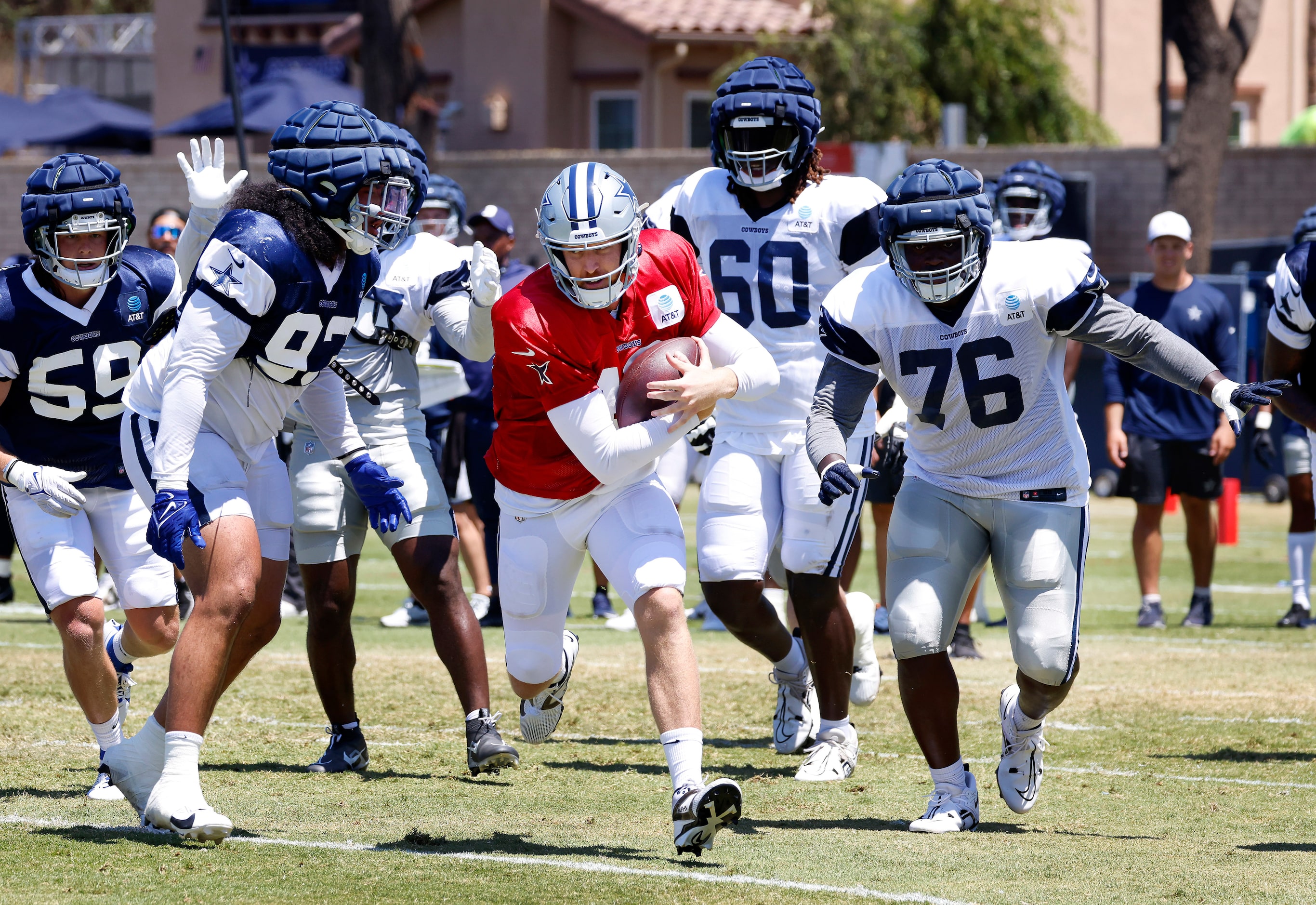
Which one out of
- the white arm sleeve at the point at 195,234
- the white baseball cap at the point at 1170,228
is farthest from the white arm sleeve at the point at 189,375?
the white baseball cap at the point at 1170,228

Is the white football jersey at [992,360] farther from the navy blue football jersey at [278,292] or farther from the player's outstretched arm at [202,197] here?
the player's outstretched arm at [202,197]

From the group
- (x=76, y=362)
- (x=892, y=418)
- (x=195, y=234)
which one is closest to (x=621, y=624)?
(x=892, y=418)

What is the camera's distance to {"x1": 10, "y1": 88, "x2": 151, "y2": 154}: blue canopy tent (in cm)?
2095

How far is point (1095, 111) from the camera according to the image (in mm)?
27016

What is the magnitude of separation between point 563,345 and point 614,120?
76.7ft

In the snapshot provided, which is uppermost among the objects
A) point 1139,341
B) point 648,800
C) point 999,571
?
point 1139,341

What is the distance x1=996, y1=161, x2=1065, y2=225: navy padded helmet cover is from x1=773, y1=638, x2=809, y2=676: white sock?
3785 millimetres

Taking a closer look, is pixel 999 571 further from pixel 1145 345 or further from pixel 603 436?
pixel 603 436

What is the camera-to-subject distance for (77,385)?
18.5 ft

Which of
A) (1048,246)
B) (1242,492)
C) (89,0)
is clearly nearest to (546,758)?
(1048,246)

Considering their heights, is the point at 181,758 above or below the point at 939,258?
below

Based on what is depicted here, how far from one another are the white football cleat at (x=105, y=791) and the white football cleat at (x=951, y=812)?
245 cm

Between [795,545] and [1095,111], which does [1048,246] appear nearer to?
[795,545]

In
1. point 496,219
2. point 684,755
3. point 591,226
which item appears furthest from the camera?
point 496,219
